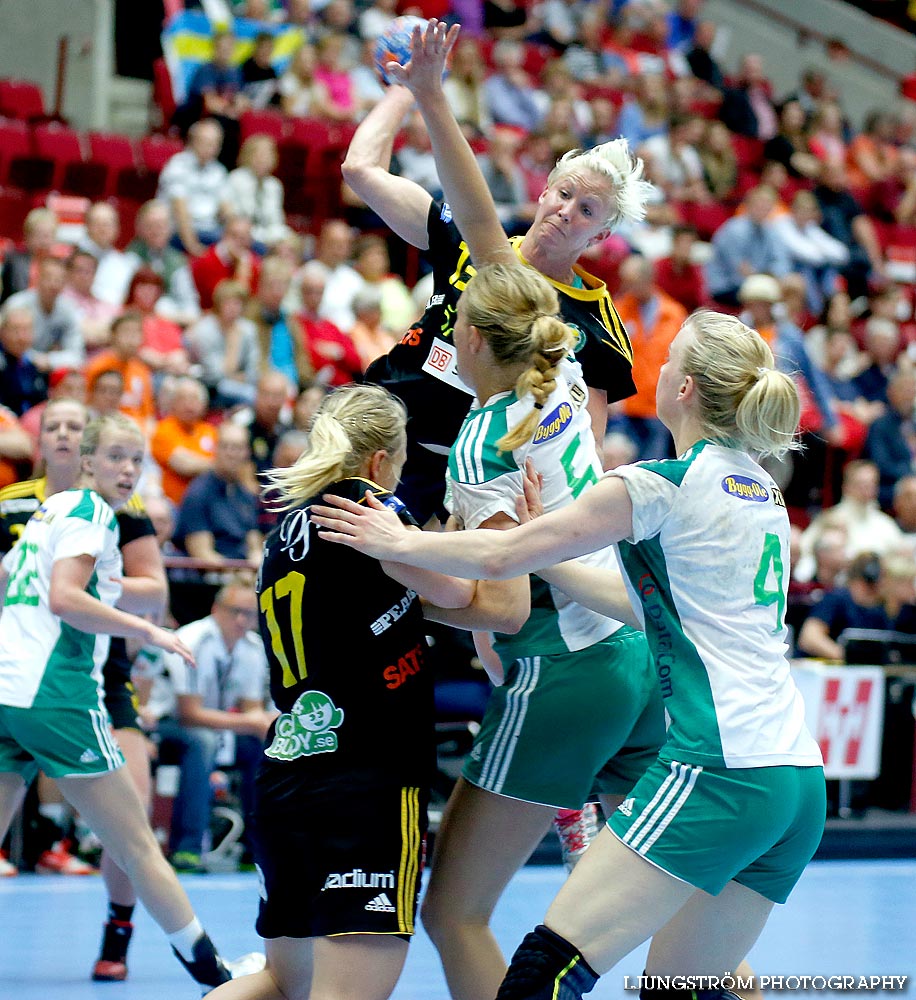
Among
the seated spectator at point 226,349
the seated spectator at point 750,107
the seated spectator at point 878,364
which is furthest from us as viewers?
the seated spectator at point 750,107

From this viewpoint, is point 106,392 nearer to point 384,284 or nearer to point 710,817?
point 384,284

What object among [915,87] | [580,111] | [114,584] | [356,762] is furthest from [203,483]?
[915,87]

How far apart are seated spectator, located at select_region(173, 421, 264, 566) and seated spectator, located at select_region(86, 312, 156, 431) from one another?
694mm

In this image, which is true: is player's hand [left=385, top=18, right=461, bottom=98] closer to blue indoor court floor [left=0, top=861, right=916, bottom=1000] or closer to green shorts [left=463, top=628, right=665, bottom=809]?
green shorts [left=463, top=628, right=665, bottom=809]

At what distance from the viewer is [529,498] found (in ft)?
10.7

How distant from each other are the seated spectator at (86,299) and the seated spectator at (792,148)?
25.4ft

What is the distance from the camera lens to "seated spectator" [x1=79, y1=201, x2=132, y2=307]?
9484 mm

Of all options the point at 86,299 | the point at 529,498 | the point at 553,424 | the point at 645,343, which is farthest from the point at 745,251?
the point at 529,498

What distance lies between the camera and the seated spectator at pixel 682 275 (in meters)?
12.0

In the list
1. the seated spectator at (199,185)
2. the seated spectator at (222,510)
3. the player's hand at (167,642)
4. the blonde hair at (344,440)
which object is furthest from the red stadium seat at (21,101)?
the blonde hair at (344,440)

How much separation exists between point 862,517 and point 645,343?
→ 72.8 inches

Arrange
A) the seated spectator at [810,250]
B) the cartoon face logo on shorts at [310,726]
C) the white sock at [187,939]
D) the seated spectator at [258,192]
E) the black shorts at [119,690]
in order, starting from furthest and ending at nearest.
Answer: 1. the seated spectator at [810,250]
2. the seated spectator at [258,192]
3. the black shorts at [119,690]
4. the white sock at [187,939]
5. the cartoon face logo on shorts at [310,726]

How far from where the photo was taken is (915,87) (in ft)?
59.2

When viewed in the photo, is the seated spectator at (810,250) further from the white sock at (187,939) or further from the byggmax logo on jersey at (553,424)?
the byggmax logo on jersey at (553,424)
